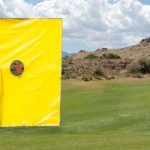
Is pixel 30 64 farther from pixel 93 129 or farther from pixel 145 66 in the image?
pixel 145 66

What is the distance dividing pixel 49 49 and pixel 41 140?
6.97 feet

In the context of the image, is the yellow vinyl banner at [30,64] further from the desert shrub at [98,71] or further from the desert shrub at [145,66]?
the desert shrub at [145,66]

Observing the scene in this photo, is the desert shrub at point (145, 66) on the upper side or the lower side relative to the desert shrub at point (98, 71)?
upper

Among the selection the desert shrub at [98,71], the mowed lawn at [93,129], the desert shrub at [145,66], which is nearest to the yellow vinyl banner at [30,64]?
the mowed lawn at [93,129]

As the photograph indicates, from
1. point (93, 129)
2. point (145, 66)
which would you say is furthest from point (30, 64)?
point (145, 66)

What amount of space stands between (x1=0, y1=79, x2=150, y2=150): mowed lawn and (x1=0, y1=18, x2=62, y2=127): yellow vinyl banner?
887mm

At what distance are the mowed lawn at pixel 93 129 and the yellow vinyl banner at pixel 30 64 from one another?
2.91 feet

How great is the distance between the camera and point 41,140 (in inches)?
434


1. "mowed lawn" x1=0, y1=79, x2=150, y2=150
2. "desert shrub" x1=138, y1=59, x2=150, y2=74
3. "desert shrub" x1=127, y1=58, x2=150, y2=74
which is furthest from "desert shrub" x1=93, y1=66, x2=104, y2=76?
"mowed lawn" x1=0, y1=79, x2=150, y2=150

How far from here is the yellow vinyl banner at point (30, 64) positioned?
1019 centimetres

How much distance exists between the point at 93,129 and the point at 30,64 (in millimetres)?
5199

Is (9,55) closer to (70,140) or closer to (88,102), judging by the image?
(70,140)

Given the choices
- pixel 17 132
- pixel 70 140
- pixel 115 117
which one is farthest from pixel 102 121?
pixel 70 140

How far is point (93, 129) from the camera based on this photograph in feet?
48.7
